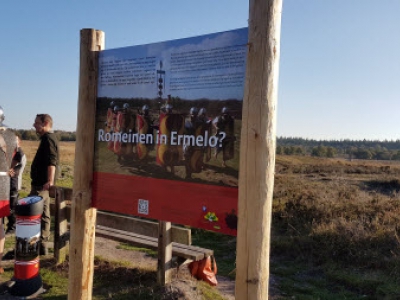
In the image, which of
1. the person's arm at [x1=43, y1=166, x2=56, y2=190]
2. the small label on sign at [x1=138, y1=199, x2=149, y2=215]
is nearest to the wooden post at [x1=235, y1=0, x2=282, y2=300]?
the small label on sign at [x1=138, y1=199, x2=149, y2=215]

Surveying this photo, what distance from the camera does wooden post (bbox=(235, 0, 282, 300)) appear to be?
109 inches

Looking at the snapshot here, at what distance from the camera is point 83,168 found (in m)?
3.80

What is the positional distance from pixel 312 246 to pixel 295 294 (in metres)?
2.14

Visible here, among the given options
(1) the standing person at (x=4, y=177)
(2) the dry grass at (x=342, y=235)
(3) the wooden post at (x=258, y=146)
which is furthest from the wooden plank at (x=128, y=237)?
(2) the dry grass at (x=342, y=235)

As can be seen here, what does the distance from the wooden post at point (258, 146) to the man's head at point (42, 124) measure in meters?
3.92

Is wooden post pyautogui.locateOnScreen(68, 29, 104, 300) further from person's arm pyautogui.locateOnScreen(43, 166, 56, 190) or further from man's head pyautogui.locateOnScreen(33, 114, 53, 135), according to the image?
man's head pyautogui.locateOnScreen(33, 114, 53, 135)

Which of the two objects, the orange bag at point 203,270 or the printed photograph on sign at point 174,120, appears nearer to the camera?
the printed photograph on sign at point 174,120

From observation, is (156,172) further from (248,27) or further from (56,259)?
(56,259)

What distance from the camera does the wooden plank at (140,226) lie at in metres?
5.12

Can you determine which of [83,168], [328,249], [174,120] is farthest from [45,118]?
[328,249]

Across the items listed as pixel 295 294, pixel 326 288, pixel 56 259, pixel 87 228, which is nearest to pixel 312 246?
pixel 326 288

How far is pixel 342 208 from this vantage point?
31.6 ft

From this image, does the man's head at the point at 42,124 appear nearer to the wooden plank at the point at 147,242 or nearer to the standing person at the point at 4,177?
the standing person at the point at 4,177

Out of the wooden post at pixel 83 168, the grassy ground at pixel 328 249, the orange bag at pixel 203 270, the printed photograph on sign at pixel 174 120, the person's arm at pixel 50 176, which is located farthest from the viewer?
the grassy ground at pixel 328 249
